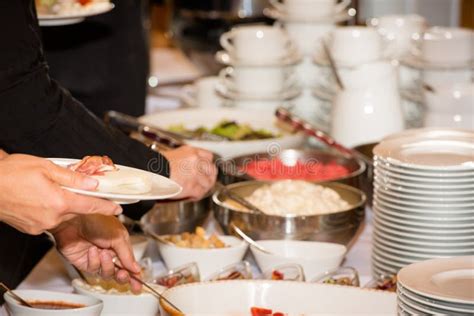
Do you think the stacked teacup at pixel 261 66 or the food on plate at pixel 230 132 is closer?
the food on plate at pixel 230 132

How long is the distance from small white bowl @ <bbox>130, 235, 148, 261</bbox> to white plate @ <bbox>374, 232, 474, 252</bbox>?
1.36 feet

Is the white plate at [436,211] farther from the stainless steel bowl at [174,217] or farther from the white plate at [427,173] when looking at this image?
the stainless steel bowl at [174,217]

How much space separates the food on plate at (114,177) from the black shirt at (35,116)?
22.0 inches

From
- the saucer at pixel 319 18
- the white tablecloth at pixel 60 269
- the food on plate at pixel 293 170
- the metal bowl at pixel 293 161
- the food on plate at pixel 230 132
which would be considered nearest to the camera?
the white tablecloth at pixel 60 269

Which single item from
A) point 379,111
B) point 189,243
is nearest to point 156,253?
point 189,243

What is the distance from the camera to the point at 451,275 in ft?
4.26

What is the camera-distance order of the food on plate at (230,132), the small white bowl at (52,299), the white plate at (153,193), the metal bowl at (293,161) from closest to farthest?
the white plate at (153,193) → the small white bowl at (52,299) → the metal bowl at (293,161) → the food on plate at (230,132)

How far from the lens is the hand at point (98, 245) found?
1588mm

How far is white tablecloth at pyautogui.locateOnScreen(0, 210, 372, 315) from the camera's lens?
1869 mm

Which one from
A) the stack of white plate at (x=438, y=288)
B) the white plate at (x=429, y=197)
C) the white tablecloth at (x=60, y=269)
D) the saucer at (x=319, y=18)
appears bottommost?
the white tablecloth at (x=60, y=269)

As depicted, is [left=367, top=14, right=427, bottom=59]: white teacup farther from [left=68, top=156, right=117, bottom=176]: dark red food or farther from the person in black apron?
[left=68, top=156, right=117, bottom=176]: dark red food

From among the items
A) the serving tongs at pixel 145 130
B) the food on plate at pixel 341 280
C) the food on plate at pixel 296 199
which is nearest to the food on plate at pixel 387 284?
the food on plate at pixel 341 280

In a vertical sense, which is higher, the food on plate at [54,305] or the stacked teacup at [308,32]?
the stacked teacup at [308,32]

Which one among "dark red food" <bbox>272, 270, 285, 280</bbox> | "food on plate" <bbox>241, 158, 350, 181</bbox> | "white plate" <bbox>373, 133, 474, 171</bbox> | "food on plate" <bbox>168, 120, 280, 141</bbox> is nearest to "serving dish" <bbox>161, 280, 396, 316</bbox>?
"dark red food" <bbox>272, 270, 285, 280</bbox>
